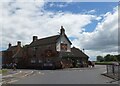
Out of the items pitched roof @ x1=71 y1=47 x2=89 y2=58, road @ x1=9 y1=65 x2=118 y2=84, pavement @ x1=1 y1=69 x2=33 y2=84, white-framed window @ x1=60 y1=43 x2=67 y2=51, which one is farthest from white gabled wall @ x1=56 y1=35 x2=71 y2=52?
road @ x1=9 y1=65 x2=118 y2=84

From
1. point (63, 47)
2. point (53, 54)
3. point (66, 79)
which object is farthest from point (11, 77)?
point (63, 47)

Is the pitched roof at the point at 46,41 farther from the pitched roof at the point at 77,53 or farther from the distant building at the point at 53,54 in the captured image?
the pitched roof at the point at 77,53

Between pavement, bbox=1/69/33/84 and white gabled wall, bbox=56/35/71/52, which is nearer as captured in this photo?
pavement, bbox=1/69/33/84

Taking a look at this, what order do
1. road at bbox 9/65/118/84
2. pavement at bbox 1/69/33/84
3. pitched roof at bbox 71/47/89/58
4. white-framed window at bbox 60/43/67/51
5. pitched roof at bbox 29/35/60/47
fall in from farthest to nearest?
pitched roof at bbox 71/47/89/58 → white-framed window at bbox 60/43/67/51 → pitched roof at bbox 29/35/60/47 → pavement at bbox 1/69/33/84 → road at bbox 9/65/118/84

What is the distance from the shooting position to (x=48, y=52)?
229 feet

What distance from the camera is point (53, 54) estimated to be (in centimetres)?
6856

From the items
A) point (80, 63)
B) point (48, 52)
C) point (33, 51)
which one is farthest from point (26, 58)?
point (80, 63)

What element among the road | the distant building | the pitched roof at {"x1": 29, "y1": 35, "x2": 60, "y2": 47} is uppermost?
the pitched roof at {"x1": 29, "y1": 35, "x2": 60, "y2": 47}

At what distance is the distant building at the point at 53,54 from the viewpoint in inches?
2675

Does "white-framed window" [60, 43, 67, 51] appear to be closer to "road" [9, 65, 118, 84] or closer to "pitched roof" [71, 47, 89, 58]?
"pitched roof" [71, 47, 89, 58]

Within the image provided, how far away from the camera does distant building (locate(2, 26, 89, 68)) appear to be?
67938 millimetres

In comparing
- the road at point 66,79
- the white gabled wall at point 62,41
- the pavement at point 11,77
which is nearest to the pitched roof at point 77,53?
the white gabled wall at point 62,41

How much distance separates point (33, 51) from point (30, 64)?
4021 mm

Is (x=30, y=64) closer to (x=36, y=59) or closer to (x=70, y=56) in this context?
(x=36, y=59)
